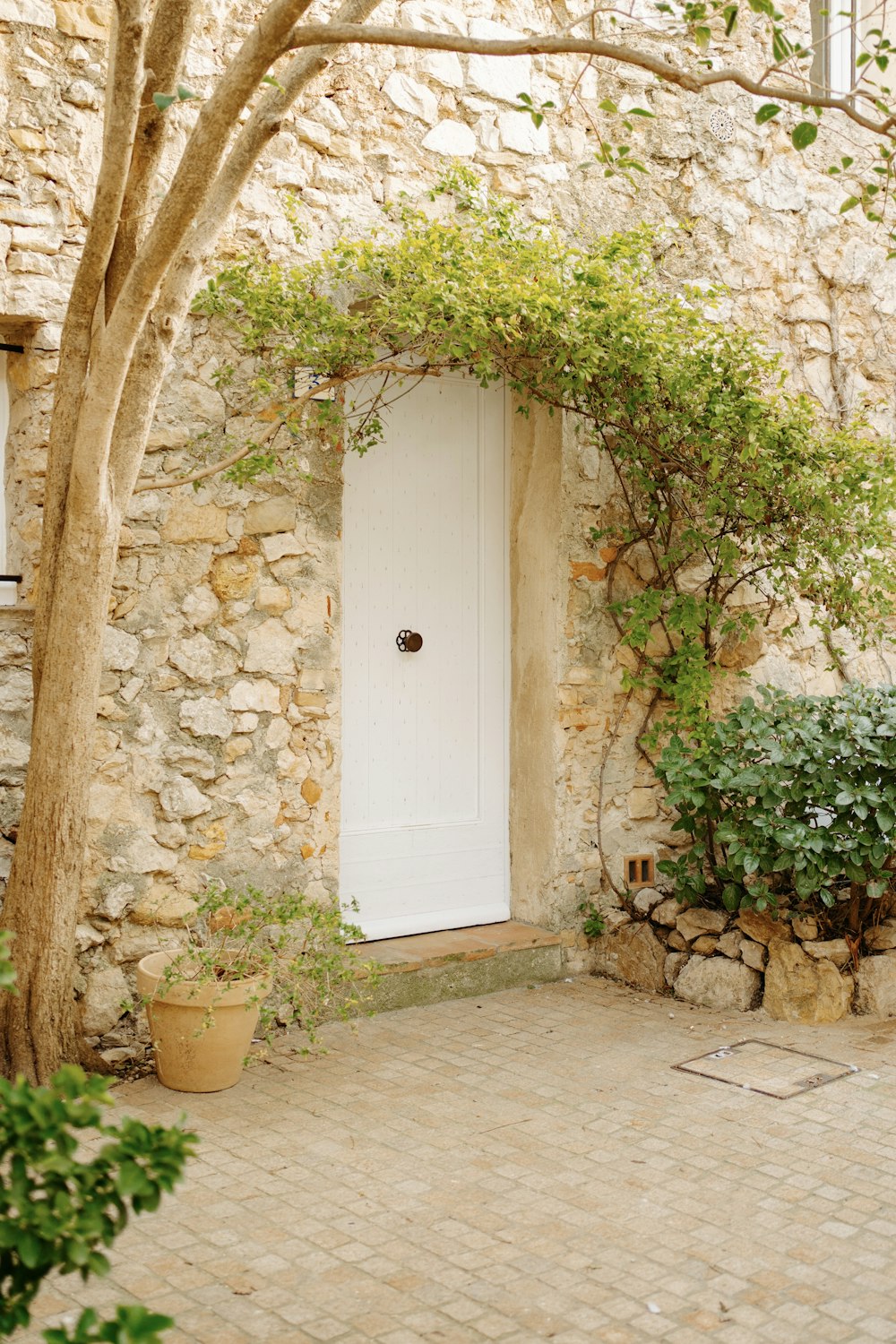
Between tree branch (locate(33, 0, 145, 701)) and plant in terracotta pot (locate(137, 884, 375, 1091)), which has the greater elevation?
tree branch (locate(33, 0, 145, 701))

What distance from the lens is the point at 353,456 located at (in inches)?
202

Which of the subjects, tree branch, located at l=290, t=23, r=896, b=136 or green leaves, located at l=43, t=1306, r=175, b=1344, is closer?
green leaves, located at l=43, t=1306, r=175, b=1344

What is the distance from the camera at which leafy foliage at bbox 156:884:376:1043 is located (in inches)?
158

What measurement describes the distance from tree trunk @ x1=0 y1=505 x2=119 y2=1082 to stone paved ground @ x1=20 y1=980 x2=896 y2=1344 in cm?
41

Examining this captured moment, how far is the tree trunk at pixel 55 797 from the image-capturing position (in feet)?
12.2

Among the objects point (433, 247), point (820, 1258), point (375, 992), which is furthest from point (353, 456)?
point (820, 1258)

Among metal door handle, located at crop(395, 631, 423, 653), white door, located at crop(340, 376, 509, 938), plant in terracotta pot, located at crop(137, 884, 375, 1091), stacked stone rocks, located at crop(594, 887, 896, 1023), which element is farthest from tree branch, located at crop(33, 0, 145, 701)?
stacked stone rocks, located at crop(594, 887, 896, 1023)

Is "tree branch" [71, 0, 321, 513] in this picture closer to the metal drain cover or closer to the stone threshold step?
the stone threshold step

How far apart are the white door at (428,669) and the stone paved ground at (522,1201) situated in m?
0.86

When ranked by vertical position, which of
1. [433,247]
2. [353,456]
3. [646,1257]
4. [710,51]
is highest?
[710,51]

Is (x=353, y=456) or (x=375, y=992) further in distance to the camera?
(x=353, y=456)

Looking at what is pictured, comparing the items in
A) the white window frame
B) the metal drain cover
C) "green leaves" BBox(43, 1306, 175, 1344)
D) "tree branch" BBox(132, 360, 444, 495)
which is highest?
the white window frame

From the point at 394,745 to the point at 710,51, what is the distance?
11.9 feet

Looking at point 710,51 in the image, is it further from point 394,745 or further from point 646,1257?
point 646,1257
